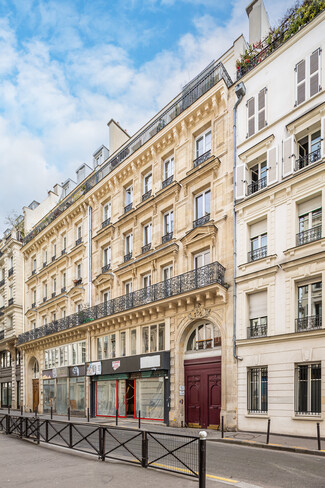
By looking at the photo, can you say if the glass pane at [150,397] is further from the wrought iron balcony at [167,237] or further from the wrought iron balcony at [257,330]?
the wrought iron balcony at [167,237]

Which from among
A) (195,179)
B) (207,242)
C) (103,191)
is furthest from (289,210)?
(103,191)

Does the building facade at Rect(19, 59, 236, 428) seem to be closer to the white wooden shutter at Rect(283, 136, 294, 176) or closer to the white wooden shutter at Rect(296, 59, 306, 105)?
the white wooden shutter at Rect(283, 136, 294, 176)

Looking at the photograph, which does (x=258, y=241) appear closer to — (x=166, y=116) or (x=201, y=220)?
(x=201, y=220)

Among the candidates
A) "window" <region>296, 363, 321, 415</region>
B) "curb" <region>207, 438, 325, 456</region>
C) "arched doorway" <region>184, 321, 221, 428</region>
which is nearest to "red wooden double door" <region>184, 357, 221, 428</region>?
"arched doorway" <region>184, 321, 221, 428</region>

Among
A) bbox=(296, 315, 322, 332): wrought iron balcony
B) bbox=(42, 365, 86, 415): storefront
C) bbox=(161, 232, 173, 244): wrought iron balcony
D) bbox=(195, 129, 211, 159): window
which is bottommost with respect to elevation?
bbox=(42, 365, 86, 415): storefront

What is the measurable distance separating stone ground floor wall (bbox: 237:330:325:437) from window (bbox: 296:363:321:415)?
7 cm

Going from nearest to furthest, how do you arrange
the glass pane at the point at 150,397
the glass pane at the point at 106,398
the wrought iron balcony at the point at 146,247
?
the glass pane at the point at 150,397, the wrought iron balcony at the point at 146,247, the glass pane at the point at 106,398

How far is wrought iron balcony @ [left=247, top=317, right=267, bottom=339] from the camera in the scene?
15281 millimetres

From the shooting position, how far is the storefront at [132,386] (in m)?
18.8

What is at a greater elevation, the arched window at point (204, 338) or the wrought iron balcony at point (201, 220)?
the wrought iron balcony at point (201, 220)

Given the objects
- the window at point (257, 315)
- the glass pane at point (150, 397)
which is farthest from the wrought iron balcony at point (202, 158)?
the glass pane at point (150, 397)

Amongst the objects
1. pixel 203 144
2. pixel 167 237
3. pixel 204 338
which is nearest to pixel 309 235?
pixel 204 338

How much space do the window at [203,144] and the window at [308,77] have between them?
4749 millimetres

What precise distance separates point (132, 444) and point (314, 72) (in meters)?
13.0
